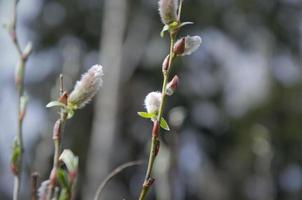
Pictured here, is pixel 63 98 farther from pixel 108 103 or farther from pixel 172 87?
pixel 108 103

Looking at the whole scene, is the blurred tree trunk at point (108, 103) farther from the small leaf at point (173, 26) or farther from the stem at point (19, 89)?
the small leaf at point (173, 26)

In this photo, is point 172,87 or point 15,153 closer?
Answer: point 172,87

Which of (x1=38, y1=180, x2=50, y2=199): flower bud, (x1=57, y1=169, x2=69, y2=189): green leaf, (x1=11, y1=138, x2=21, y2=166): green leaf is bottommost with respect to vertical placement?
(x1=11, y1=138, x2=21, y2=166): green leaf

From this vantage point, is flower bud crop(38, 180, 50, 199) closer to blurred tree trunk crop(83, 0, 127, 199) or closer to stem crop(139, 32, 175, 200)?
stem crop(139, 32, 175, 200)

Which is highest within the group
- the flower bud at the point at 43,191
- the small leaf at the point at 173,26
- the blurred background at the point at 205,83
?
the small leaf at the point at 173,26

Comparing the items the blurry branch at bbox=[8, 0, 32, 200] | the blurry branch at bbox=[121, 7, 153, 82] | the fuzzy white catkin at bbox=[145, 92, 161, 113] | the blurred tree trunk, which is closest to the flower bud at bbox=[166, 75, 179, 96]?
the fuzzy white catkin at bbox=[145, 92, 161, 113]

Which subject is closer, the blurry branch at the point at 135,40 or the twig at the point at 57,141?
the twig at the point at 57,141

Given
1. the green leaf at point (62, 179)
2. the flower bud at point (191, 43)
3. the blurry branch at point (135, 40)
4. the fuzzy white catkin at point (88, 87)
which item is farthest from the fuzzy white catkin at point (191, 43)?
the blurry branch at point (135, 40)

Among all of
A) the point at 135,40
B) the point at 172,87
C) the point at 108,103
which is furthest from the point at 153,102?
the point at 135,40

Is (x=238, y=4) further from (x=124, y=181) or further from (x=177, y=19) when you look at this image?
(x=177, y=19)

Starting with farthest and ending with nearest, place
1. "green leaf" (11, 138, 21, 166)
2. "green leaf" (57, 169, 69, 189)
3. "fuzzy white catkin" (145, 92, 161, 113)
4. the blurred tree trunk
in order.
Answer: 1. the blurred tree trunk
2. "green leaf" (11, 138, 21, 166)
3. "fuzzy white catkin" (145, 92, 161, 113)
4. "green leaf" (57, 169, 69, 189)

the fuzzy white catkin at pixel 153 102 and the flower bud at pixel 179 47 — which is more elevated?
the flower bud at pixel 179 47

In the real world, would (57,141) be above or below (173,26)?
below

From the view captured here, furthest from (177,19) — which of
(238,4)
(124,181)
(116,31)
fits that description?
(238,4)
